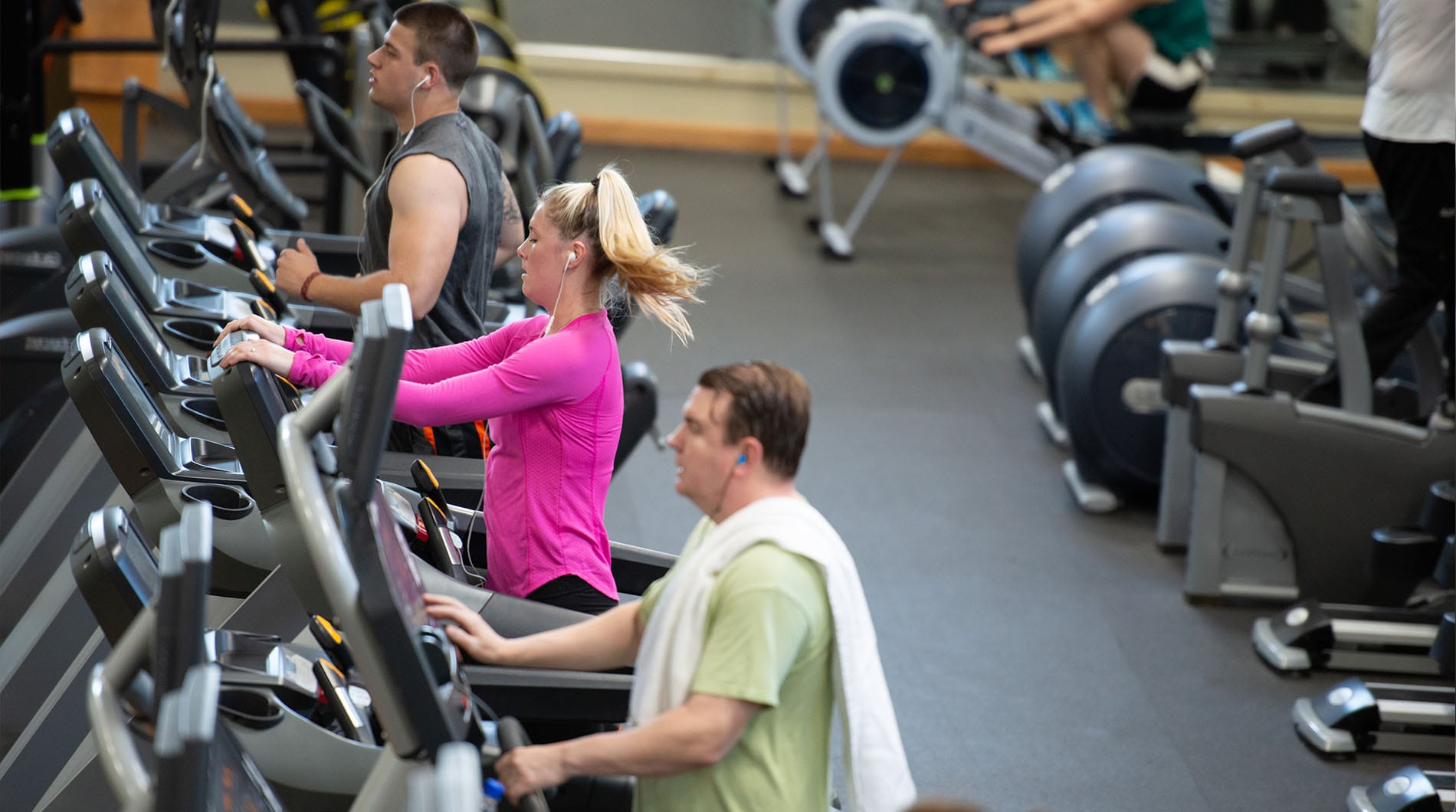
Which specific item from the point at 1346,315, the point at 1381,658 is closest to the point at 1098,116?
the point at 1346,315

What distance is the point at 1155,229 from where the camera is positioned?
5.04m

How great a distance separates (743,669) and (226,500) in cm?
125

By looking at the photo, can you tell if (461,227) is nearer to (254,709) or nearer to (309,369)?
(309,369)

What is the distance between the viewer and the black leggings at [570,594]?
255 centimetres

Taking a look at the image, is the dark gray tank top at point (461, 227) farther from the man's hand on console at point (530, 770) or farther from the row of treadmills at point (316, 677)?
the man's hand on console at point (530, 770)

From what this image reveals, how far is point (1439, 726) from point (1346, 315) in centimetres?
109

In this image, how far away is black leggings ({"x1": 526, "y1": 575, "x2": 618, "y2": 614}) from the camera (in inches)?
100

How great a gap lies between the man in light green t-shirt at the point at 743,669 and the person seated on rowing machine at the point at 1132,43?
486cm

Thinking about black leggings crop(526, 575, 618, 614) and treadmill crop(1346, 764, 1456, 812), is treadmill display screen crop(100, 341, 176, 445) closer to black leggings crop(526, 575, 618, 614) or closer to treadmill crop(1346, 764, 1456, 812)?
black leggings crop(526, 575, 618, 614)

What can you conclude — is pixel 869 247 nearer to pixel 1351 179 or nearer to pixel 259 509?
pixel 1351 179

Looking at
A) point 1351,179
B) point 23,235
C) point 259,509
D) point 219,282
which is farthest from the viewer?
point 1351,179

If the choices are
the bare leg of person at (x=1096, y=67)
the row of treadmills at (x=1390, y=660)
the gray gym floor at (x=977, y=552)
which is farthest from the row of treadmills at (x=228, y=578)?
the bare leg of person at (x=1096, y=67)

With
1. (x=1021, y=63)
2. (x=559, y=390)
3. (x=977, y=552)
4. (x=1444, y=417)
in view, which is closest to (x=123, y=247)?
(x=559, y=390)

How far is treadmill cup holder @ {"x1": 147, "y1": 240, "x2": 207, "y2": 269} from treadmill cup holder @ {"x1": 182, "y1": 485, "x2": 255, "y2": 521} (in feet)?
3.37
